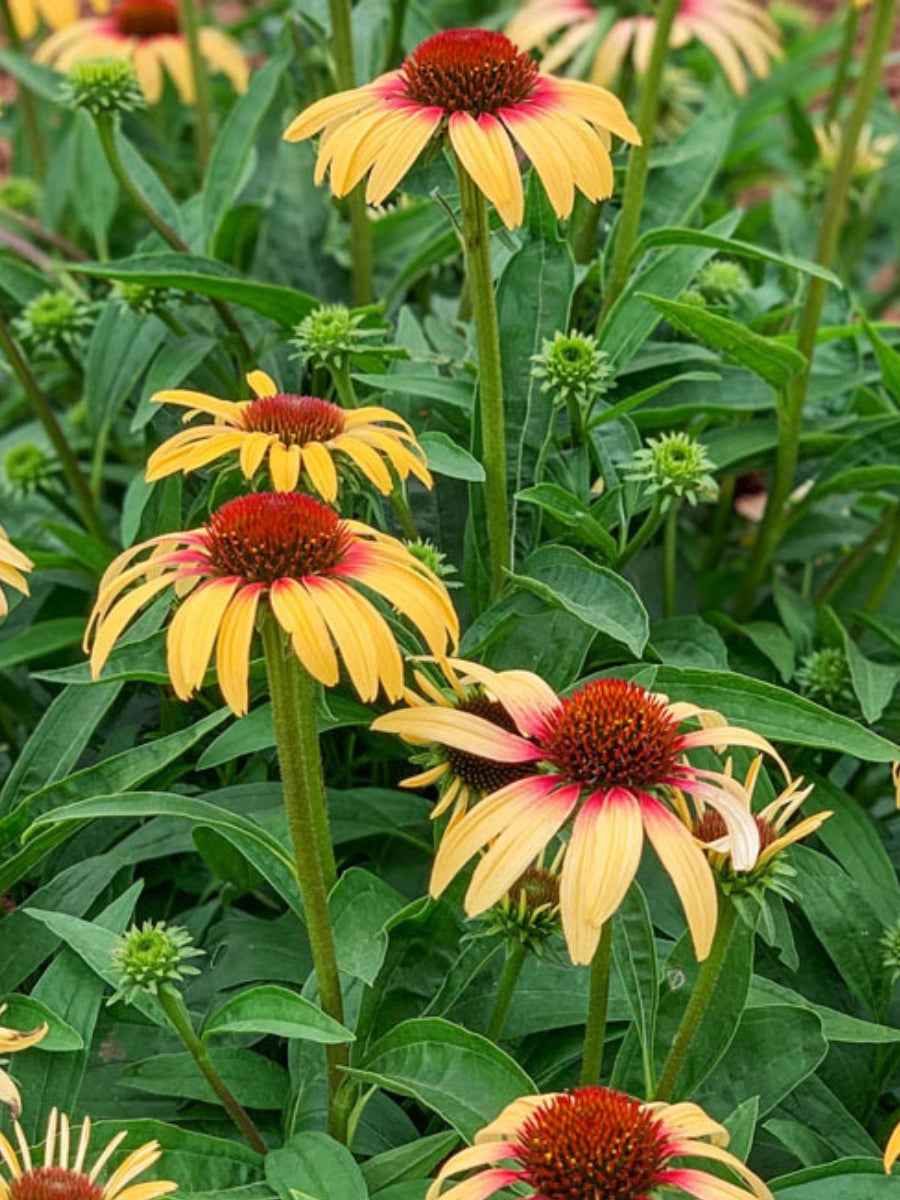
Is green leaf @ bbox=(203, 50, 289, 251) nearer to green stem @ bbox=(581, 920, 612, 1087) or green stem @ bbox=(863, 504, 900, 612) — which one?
green stem @ bbox=(863, 504, 900, 612)

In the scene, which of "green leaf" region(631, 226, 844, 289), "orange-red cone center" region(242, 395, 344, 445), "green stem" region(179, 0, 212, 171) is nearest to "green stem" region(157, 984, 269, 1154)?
"orange-red cone center" region(242, 395, 344, 445)

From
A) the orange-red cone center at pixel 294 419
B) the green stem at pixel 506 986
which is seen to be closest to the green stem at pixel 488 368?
the orange-red cone center at pixel 294 419

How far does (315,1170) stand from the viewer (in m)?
1.26

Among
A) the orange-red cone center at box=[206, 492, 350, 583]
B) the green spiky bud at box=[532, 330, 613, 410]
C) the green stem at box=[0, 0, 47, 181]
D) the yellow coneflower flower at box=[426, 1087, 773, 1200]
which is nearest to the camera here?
the yellow coneflower flower at box=[426, 1087, 773, 1200]

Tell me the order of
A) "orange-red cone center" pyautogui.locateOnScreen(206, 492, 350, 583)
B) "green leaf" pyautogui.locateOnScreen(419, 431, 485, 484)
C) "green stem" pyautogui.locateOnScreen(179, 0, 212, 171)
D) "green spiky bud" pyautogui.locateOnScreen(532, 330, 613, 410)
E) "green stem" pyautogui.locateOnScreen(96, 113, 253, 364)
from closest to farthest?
"orange-red cone center" pyautogui.locateOnScreen(206, 492, 350, 583) → "green leaf" pyautogui.locateOnScreen(419, 431, 485, 484) → "green spiky bud" pyautogui.locateOnScreen(532, 330, 613, 410) → "green stem" pyautogui.locateOnScreen(96, 113, 253, 364) → "green stem" pyautogui.locateOnScreen(179, 0, 212, 171)

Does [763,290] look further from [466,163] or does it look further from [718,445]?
[466,163]

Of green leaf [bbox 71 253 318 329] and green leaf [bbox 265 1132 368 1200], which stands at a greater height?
green leaf [bbox 71 253 318 329]

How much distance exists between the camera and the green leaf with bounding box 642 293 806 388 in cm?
161

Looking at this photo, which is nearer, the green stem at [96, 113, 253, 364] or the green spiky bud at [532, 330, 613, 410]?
the green spiky bud at [532, 330, 613, 410]

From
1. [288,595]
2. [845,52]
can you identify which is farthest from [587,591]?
[845,52]

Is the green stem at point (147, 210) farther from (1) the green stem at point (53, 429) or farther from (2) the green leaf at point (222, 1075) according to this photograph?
(2) the green leaf at point (222, 1075)

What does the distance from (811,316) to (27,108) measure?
139cm

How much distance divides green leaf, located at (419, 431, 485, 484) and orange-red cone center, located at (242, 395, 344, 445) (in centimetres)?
16

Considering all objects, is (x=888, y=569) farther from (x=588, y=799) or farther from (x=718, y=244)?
(x=588, y=799)
